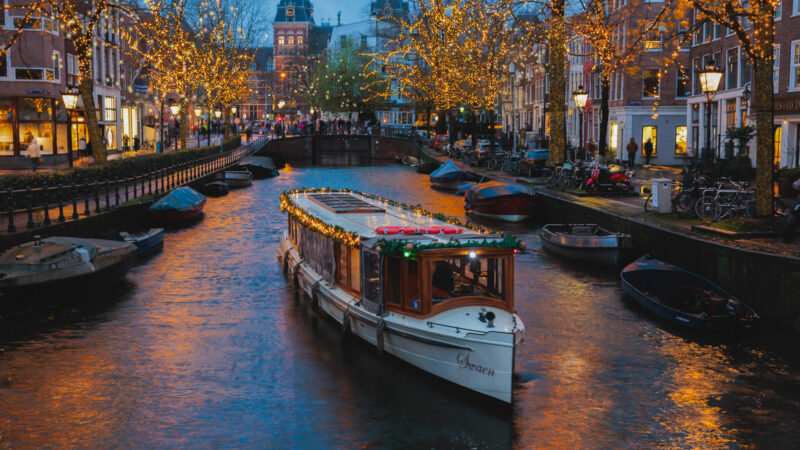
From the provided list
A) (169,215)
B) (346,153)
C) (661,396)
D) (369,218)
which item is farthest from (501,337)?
(346,153)

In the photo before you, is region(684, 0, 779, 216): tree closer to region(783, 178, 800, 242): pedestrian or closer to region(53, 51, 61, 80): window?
region(783, 178, 800, 242): pedestrian

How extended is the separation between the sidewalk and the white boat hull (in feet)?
27.5

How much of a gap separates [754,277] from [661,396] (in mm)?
5907

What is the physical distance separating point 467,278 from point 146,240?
15.9 m

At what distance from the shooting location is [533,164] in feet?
161

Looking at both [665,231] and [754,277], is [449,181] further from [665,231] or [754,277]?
[754,277]

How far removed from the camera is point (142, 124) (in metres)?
80.1

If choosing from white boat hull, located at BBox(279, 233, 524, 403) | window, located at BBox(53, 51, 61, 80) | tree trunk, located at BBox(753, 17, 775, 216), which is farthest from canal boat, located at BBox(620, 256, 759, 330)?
window, located at BBox(53, 51, 61, 80)

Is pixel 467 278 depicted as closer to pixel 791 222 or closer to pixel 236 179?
pixel 791 222

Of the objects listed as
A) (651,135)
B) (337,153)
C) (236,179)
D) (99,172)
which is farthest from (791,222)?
(337,153)

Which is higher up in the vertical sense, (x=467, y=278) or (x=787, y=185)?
(x=787, y=185)

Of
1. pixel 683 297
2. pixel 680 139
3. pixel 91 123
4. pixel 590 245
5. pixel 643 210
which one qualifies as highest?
pixel 91 123

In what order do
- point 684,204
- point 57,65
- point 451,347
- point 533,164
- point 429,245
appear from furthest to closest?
point 57,65, point 533,164, point 684,204, point 429,245, point 451,347

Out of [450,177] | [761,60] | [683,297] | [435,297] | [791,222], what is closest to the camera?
[435,297]
